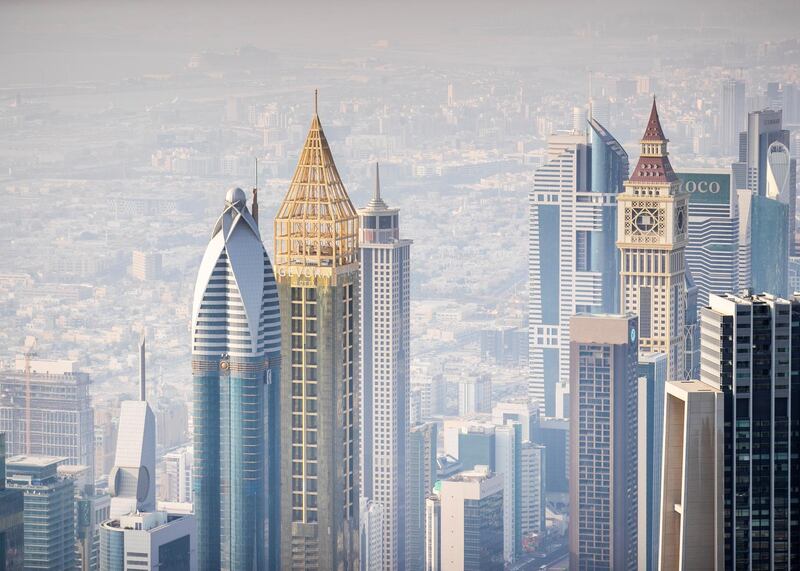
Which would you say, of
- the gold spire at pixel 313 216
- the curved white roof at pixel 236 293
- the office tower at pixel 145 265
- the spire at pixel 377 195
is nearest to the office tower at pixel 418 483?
the spire at pixel 377 195

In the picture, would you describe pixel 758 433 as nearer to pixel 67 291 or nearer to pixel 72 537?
pixel 72 537

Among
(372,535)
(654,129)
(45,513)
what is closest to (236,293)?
(45,513)

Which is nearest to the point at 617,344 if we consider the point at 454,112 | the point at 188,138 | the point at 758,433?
the point at 454,112

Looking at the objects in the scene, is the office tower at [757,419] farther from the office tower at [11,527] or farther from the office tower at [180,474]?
the office tower at [11,527]

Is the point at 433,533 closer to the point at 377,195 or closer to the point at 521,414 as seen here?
the point at 377,195

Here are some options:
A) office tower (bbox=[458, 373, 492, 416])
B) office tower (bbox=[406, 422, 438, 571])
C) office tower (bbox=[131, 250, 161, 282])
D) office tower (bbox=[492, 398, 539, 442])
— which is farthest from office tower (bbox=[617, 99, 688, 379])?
office tower (bbox=[131, 250, 161, 282])

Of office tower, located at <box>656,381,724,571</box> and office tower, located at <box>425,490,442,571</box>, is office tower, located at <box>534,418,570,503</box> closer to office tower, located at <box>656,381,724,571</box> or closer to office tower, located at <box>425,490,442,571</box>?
office tower, located at <box>425,490,442,571</box>
